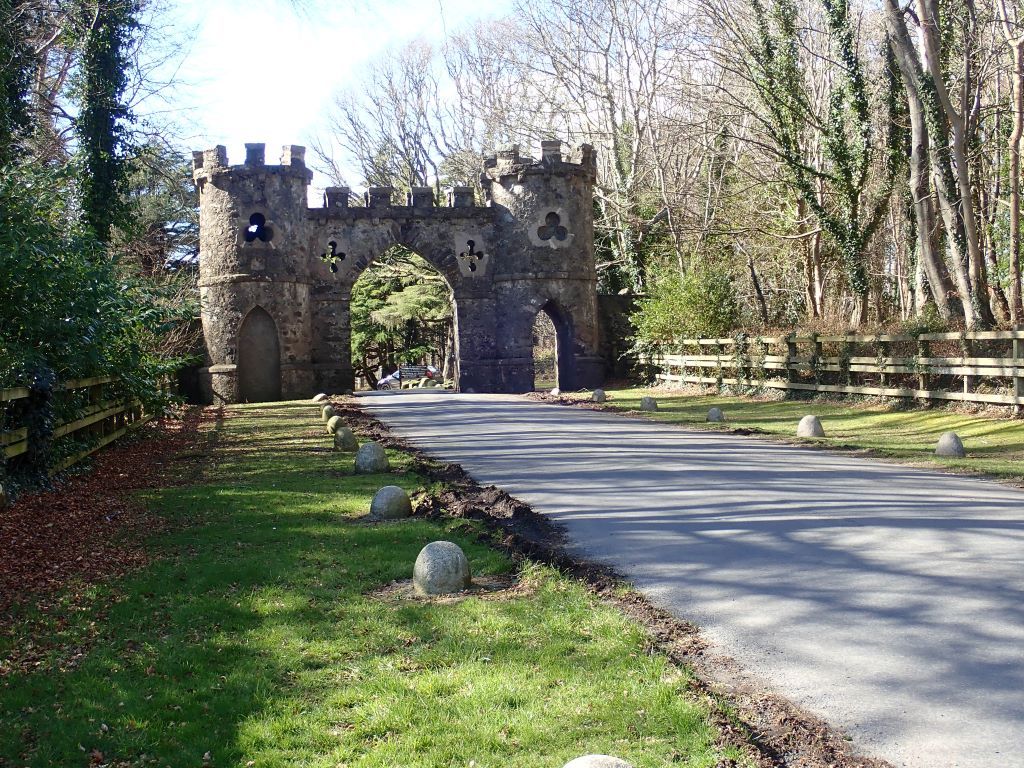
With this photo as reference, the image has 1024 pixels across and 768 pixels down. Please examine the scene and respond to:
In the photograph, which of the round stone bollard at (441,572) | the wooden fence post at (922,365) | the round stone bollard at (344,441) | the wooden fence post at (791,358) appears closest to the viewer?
the round stone bollard at (441,572)

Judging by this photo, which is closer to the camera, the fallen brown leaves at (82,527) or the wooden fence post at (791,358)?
the fallen brown leaves at (82,527)

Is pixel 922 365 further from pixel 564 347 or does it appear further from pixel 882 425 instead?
pixel 564 347

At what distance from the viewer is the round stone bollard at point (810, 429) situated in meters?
16.7

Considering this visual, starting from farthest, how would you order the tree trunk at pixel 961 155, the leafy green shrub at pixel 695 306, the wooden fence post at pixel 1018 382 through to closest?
the leafy green shrub at pixel 695 306, the tree trunk at pixel 961 155, the wooden fence post at pixel 1018 382

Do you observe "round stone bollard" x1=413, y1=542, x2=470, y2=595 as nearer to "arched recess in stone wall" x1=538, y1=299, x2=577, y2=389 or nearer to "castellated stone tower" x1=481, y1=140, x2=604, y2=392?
"castellated stone tower" x1=481, y1=140, x2=604, y2=392

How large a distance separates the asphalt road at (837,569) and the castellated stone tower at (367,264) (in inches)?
741

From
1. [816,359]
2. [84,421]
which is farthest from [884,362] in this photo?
[84,421]

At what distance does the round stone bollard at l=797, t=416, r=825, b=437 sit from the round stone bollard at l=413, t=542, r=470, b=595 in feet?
34.7

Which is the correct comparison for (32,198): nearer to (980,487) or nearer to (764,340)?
(980,487)

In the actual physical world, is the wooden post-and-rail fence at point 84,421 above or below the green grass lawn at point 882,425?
above

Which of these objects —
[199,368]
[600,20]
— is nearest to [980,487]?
[199,368]

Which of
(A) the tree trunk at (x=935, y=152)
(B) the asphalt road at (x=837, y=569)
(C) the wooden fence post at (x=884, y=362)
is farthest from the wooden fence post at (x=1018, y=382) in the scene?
(B) the asphalt road at (x=837, y=569)

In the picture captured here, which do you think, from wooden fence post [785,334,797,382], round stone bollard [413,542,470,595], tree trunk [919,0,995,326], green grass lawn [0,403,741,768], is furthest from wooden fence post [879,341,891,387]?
round stone bollard [413,542,470,595]

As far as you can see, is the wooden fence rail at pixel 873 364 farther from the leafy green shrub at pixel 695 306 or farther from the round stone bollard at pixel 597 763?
the round stone bollard at pixel 597 763
